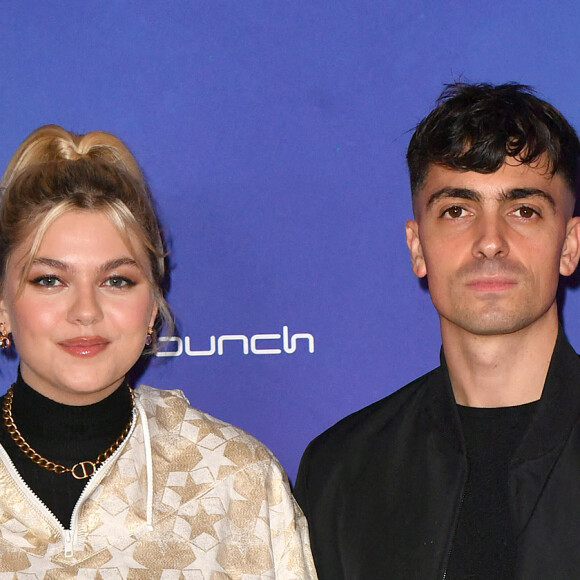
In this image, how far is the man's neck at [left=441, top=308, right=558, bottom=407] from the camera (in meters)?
2.08

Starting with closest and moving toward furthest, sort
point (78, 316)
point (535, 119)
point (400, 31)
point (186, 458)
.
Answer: point (78, 316), point (186, 458), point (535, 119), point (400, 31)

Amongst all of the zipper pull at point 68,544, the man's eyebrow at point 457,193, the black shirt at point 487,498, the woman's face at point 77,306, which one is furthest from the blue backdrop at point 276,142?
the zipper pull at point 68,544

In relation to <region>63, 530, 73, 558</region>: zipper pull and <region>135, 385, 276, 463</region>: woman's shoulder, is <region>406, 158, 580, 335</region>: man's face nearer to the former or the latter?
<region>135, 385, 276, 463</region>: woman's shoulder

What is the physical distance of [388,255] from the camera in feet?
7.79

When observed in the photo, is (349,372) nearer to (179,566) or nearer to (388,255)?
(388,255)

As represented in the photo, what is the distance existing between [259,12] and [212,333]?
774mm

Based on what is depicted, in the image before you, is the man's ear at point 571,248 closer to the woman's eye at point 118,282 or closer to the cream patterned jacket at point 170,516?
the cream patterned jacket at point 170,516

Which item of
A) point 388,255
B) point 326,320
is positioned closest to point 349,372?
point 326,320

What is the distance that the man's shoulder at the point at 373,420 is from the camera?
223 cm

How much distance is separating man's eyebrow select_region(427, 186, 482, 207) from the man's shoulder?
40 centimetres

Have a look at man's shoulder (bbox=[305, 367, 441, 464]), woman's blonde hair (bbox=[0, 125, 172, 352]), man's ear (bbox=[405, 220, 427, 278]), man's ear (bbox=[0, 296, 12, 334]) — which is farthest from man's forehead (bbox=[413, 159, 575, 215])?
man's ear (bbox=[0, 296, 12, 334])

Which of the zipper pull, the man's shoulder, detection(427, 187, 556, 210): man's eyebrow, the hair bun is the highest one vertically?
the hair bun

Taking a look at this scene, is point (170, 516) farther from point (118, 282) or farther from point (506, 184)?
point (506, 184)

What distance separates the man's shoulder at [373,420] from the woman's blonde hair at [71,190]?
53 centimetres
